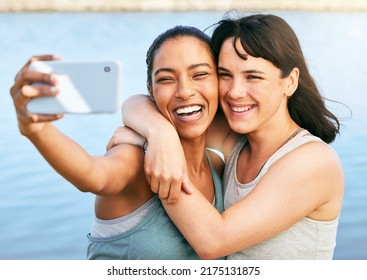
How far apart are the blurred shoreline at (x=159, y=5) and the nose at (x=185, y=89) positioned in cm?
1073

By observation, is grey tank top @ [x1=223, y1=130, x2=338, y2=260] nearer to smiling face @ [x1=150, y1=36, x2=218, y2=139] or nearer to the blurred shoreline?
smiling face @ [x1=150, y1=36, x2=218, y2=139]

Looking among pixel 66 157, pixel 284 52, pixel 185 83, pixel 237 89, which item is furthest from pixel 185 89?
pixel 66 157

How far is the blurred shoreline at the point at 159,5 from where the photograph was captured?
12471mm

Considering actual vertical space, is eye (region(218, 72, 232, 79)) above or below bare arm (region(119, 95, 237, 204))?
above

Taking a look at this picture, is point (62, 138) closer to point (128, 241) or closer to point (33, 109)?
point (33, 109)

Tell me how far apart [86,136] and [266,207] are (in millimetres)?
3701

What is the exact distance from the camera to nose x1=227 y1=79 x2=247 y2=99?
62.7 inches

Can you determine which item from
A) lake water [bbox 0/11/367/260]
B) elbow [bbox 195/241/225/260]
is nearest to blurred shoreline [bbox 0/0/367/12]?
lake water [bbox 0/11/367/260]

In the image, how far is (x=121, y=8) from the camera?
14.6 m

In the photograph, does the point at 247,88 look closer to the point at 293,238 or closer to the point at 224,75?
the point at 224,75

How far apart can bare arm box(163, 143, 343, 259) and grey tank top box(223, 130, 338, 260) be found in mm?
49

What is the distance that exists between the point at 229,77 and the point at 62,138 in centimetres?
56

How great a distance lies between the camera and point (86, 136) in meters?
5.08
